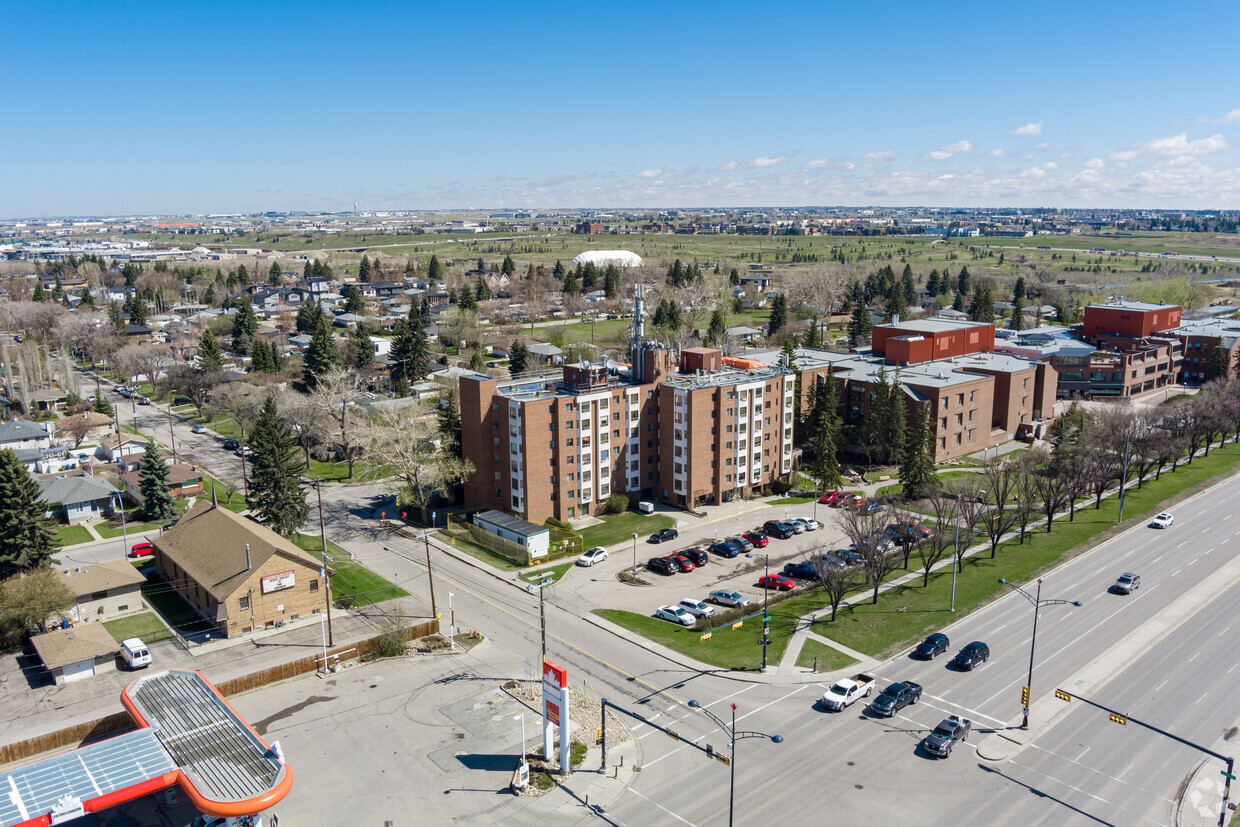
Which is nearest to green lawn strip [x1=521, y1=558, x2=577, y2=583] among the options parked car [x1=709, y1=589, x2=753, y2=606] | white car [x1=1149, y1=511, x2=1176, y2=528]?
parked car [x1=709, y1=589, x2=753, y2=606]

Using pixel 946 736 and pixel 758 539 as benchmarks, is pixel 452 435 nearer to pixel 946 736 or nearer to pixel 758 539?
pixel 758 539

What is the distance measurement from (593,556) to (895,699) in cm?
2818

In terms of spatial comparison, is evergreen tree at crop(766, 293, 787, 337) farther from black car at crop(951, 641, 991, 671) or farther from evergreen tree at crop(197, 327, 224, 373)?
black car at crop(951, 641, 991, 671)

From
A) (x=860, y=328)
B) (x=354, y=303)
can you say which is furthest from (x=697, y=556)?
(x=354, y=303)

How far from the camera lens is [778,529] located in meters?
71.4

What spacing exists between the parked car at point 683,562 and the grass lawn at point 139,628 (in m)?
34.9

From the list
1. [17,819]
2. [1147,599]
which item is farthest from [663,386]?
[17,819]

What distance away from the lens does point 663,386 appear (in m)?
76.9

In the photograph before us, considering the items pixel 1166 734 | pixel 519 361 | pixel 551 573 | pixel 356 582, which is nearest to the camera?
pixel 1166 734

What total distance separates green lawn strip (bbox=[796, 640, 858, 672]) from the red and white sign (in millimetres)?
32396

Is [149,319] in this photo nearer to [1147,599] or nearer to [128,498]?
[128,498]

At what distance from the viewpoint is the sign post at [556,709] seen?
125 feet

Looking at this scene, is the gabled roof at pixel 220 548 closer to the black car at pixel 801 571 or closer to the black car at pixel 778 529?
the black car at pixel 801 571

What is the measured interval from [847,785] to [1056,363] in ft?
333
